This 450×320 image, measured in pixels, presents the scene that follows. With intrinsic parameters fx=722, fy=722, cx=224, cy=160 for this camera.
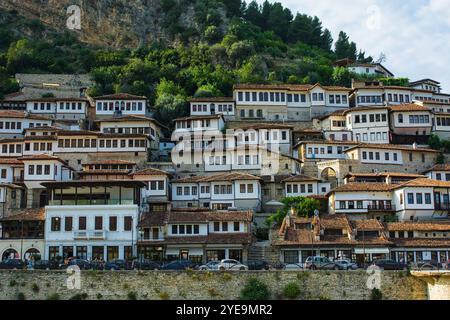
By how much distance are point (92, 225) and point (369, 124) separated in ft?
116

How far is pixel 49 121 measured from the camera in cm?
7906

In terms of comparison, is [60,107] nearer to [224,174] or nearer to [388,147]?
[224,174]

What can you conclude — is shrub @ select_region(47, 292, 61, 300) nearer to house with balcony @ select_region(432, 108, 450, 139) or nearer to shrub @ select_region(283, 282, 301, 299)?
shrub @ select_region(283, 282, 301, 299)

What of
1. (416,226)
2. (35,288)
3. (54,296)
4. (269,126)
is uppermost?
(269,126)

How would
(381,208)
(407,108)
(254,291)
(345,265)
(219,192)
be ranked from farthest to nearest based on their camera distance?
(407,108)
(219,192)
(381,208)
(345,265)
(254,291)

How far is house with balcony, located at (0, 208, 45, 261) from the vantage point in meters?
55.8

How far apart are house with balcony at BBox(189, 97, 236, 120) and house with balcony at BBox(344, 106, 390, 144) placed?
525 inches

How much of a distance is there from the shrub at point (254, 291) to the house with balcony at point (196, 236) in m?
9.12

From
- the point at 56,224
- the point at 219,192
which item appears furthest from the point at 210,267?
the point at 219,192

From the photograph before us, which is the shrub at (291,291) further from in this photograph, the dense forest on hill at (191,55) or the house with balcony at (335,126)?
the dense forest on hill at (191,55)

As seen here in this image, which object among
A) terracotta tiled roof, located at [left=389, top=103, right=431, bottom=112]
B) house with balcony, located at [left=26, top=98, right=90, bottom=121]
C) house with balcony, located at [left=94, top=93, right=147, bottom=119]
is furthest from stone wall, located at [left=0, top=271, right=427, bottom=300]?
house with balcony, located at [left=26, top=98, right=90, bottom=121]

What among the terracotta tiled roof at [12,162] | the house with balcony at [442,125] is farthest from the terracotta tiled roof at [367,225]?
the terracotta tiled roof at [12,162]

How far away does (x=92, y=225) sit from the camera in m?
56.0

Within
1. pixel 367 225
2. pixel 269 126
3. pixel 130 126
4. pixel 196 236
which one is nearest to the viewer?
pixel 196 236
